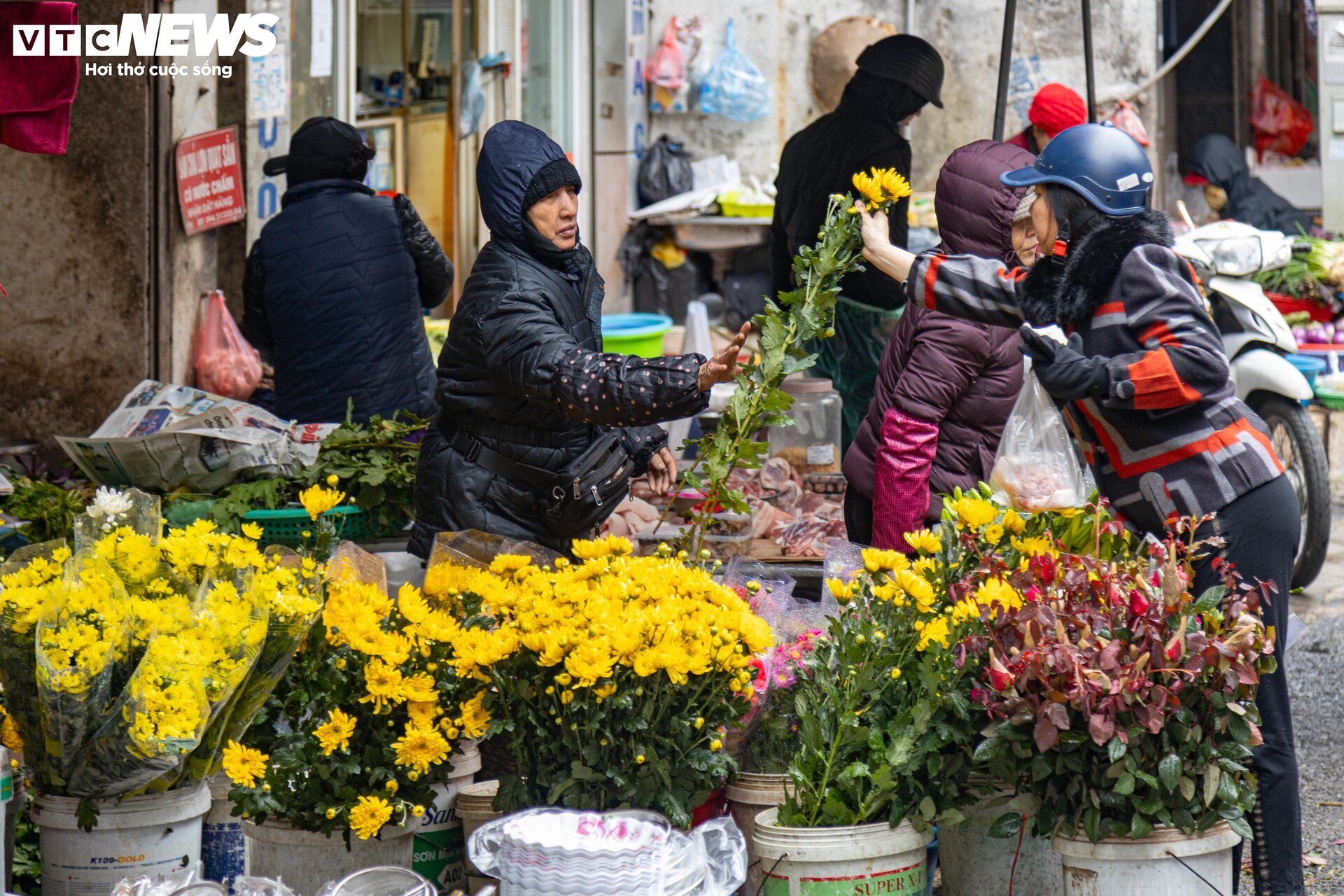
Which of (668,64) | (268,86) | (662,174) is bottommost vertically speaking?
(662,174)

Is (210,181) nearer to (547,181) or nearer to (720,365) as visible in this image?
(547,181)

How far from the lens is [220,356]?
5734mm

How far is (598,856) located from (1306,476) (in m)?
4.83

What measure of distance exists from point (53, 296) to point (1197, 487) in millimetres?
4076

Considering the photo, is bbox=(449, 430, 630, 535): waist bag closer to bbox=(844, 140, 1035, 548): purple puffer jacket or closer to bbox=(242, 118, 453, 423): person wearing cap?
bbox=(844, 140, 1035, 548): purple puffer jacket

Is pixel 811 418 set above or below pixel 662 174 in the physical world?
below

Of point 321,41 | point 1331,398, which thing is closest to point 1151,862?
point 321,41

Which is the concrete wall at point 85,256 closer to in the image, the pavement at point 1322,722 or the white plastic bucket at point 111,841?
the white plastic bucket at point 111,841

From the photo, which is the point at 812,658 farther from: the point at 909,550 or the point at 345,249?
the point at 345,249

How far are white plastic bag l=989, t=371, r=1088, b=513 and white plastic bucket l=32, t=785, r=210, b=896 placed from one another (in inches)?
82.6

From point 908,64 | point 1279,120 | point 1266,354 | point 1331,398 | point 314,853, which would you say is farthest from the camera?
point 1279,120

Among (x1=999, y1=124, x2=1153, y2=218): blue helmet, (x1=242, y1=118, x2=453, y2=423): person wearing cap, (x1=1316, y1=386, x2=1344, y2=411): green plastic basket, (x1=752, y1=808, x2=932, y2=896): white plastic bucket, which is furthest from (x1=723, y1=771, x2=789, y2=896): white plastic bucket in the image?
(x1=1316, y1=386, x2=1344, y2=411): green plastic basket

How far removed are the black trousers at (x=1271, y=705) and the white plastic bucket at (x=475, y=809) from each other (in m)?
1.59

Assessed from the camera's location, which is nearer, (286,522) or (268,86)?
(286,522)
